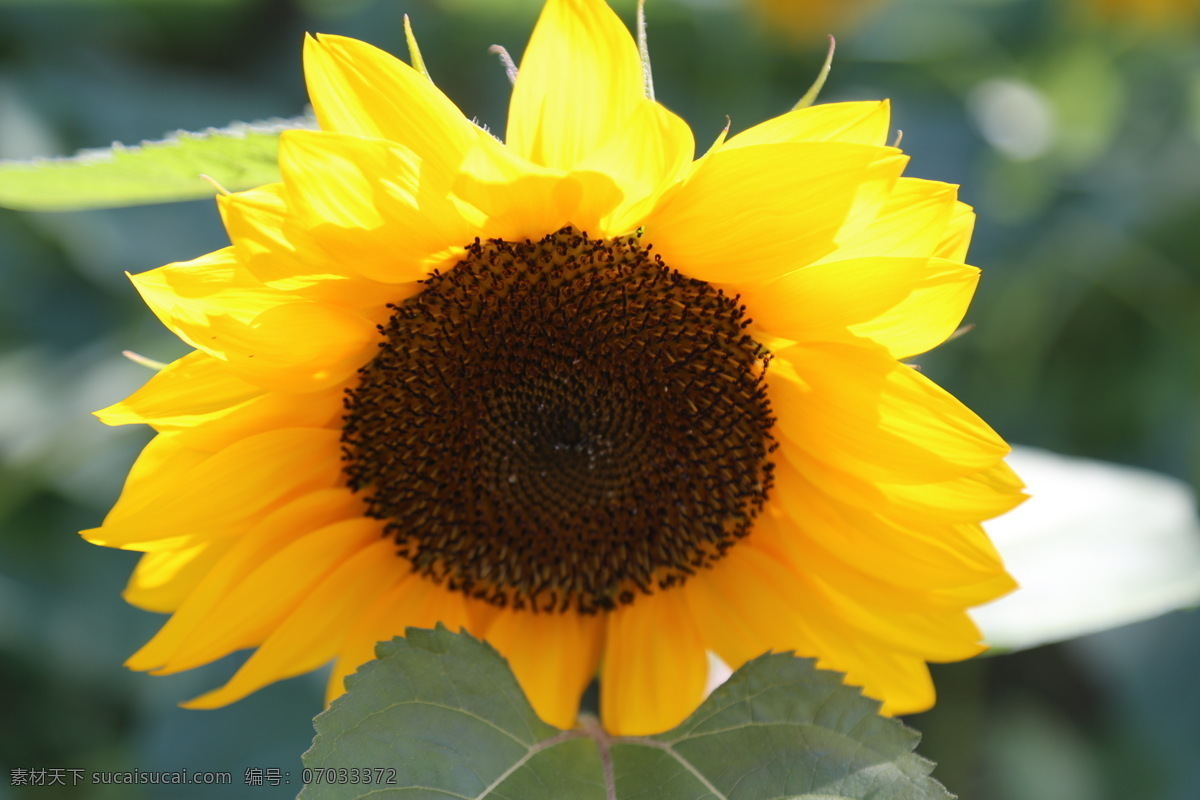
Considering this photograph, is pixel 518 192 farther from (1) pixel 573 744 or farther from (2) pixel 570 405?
(1) pixel 573 744

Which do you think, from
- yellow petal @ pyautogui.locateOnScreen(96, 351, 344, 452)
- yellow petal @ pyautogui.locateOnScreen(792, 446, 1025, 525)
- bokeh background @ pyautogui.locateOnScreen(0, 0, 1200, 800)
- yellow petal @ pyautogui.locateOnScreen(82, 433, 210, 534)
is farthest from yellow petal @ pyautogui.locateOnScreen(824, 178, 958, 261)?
bokeh background @ pyautogui.locateOnScreen(0, 0, 1200, 800)

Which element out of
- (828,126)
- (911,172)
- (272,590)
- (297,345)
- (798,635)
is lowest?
(798,635)

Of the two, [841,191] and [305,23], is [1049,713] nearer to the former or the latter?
[841,191]

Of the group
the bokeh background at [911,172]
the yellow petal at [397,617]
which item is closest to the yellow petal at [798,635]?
the yellow petal at [397,617]

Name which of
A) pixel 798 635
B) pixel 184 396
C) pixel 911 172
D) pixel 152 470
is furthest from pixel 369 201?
pixel 911 172

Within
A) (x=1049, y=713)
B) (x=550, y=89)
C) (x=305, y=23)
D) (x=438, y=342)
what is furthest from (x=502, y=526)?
(x=305, y=23)

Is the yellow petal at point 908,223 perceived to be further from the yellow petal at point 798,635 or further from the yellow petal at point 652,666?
the yellow petal at point 652,666
